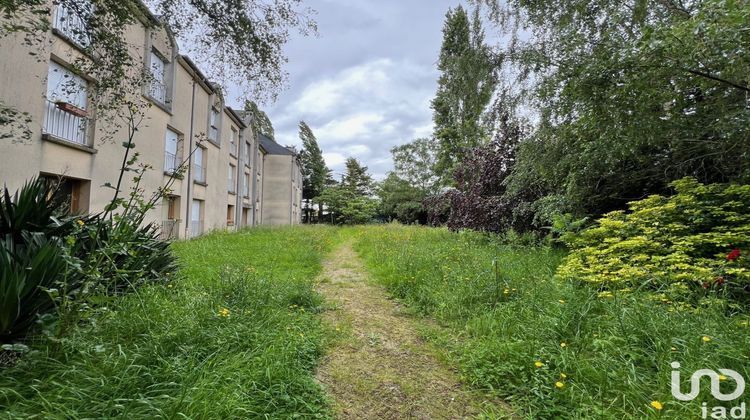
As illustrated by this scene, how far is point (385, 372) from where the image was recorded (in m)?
2.84

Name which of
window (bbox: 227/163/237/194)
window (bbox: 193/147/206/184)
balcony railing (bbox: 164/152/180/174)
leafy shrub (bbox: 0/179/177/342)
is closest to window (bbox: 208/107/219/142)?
window (bbox: 193/147/206/184)

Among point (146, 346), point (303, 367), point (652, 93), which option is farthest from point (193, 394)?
point (652, 93)

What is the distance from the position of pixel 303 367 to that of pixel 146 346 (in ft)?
3.89

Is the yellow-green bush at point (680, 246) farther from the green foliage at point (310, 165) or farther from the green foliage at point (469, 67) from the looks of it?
the green foliage at point (310, 165)

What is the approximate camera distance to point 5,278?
6.91ft

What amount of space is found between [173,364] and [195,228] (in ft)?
47.3

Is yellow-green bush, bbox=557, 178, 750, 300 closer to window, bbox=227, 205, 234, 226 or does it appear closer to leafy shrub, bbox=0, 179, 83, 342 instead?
leafy shrub, bbox=0, 179, 83, 342

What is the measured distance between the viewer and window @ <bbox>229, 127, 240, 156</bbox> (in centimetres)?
1932

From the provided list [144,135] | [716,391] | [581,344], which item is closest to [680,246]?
[581,344]

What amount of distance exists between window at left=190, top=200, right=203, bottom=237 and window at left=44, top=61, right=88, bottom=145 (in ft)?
21.0

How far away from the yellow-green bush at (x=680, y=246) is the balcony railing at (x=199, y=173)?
1513 centimetres

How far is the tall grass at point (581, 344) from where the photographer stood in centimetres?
208

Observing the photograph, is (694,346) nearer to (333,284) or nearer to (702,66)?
(702,66)

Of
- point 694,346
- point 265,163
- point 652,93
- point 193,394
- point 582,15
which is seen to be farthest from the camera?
point 265,163
